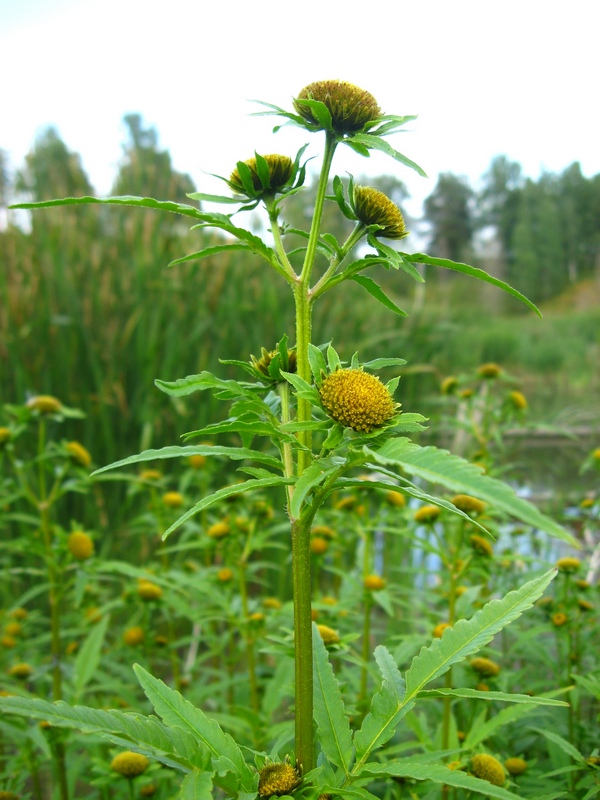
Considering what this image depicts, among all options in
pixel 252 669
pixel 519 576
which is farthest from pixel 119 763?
pixel 519 576

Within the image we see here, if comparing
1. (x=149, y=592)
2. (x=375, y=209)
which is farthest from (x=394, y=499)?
(x=375, y=209)

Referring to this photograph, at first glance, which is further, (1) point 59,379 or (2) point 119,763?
(1) point 59,379

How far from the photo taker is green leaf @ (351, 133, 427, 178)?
29.8 inches

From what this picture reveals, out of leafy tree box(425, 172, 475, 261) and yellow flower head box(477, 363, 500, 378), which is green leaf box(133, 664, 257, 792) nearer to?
yellow flower head box(477, 363, 500, 378)

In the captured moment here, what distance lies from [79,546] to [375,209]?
1.29 meters

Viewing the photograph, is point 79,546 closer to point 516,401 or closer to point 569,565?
point 569,565

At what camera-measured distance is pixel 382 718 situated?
70 centimetres

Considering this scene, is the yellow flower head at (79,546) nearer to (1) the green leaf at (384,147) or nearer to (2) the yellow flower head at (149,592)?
(2) the yellow flower head at (149,592)

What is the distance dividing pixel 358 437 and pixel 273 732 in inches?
33.3

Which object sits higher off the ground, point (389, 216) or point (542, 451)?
point (389, 216)

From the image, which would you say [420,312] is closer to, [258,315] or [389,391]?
[258,315]

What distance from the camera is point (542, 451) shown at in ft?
19.5

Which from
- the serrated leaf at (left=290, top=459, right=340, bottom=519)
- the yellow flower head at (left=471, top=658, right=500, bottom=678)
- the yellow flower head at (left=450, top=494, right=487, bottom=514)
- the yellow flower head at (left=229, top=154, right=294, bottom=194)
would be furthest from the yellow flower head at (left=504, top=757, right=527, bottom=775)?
the yellow flower head at (left=229, top=154, right=294, bottom=194)

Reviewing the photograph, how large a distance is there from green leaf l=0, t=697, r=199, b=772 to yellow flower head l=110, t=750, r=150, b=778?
583 millimetres
